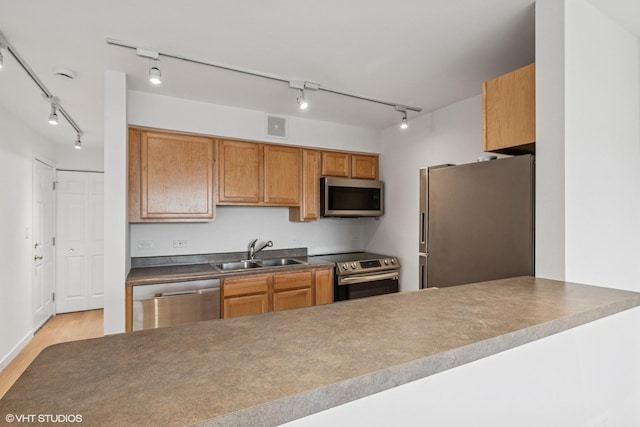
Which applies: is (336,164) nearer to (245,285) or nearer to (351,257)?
(351,257)

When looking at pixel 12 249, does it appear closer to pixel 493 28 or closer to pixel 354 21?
pixel 354 21

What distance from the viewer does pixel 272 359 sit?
78cm

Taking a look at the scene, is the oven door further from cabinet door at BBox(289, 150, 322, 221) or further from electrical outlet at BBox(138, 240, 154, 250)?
electrical outlet at BBox(138, 240, 154, 250)

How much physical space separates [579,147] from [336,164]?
2539mm

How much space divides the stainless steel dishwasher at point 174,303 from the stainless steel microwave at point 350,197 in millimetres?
1495

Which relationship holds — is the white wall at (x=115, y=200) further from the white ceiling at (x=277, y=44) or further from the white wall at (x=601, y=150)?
the white wall at (x=601, y=150)

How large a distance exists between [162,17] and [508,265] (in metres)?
2.35

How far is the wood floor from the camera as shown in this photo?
3.15 metres

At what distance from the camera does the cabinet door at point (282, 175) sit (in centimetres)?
352

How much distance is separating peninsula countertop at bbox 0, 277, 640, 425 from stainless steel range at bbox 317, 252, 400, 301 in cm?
228

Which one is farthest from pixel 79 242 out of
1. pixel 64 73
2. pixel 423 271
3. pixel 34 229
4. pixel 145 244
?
pixel 423 271

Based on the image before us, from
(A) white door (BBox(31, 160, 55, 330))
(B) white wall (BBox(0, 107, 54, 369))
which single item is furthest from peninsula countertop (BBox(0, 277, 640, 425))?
(A) white door (BBox(31, 160, 55, 330))

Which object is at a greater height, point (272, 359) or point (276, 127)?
point (276, 127)

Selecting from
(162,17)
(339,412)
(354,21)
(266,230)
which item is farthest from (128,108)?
(339,412)
